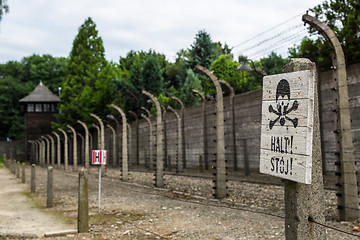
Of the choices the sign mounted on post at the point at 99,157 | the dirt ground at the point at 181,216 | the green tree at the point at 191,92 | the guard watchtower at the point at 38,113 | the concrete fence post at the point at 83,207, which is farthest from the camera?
the guard watchtower at the point at 38,113

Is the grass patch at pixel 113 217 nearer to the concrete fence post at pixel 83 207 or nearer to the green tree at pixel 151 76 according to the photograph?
the concrete fence post at pixel 83 207

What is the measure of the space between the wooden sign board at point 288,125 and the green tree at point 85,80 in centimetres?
4730

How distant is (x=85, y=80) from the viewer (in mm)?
55438

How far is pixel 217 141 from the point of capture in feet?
36.9

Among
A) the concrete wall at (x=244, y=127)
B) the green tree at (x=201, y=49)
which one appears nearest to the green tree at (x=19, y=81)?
the green tree at (x=201, y=49)

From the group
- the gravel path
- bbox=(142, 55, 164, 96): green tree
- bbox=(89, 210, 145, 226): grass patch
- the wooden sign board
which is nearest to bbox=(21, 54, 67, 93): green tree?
bbox=(142, 55, 164, 96): green tree

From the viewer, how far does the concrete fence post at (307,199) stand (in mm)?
3500

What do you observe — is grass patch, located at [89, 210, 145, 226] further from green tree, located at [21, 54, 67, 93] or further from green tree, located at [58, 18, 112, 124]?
green tree, located at [21, 54, 67, 93]

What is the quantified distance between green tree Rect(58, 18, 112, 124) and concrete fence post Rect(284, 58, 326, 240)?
47.4m

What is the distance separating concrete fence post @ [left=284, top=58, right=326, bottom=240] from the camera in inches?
138

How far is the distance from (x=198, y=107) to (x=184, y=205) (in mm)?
11931

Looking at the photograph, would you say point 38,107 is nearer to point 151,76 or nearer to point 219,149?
point 151,76

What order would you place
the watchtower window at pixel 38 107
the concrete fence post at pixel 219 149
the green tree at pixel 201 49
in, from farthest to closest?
the watchtower window at pixel 38 107 → the green tree at pixel 201 49 → the concrete fence post at pixel 219 149

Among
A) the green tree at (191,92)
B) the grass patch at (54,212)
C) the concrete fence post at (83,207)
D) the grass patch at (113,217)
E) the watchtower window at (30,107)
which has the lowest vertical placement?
the grass patch at (54,212)
